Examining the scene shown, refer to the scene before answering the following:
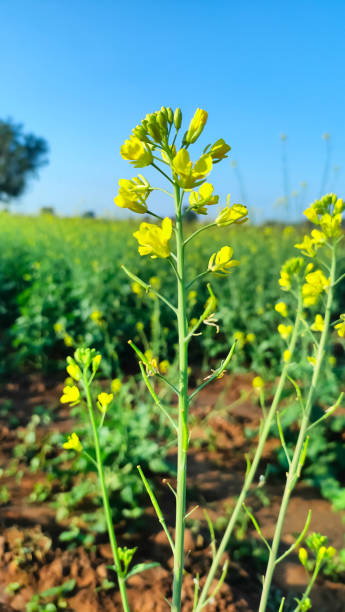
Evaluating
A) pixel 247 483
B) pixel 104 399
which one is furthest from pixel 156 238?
pixel 247 483

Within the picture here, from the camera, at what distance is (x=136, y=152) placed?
2.82 ft

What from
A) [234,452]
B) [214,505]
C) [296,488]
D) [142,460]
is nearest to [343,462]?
[296,488]

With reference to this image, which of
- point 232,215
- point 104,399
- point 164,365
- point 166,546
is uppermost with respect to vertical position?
point 232,215

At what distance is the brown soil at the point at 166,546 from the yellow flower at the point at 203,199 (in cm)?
112

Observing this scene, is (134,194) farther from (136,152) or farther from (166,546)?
(166,546)

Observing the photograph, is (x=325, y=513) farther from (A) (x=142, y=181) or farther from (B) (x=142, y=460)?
(A) (x=142, y=181)

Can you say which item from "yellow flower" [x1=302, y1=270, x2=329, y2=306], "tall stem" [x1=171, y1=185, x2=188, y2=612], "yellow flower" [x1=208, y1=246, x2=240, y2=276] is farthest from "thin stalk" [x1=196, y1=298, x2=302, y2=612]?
"yellow flower" [x1=208, y1=246, x2=240, y2=276]

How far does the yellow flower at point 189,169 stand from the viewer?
809mm

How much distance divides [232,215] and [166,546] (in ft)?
5.55

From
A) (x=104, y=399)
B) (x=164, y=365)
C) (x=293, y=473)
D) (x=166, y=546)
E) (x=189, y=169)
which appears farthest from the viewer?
(x=164, y=365)

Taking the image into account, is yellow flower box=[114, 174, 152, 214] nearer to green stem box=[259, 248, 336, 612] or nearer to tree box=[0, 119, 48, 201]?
green stem box=[259, 248, 336, 612]

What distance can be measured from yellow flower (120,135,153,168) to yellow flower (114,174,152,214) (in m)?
0.03

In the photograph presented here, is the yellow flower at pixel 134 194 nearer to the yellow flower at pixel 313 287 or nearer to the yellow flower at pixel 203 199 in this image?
the yellow flower at pixel 203 199

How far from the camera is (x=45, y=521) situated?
2.20 metres
